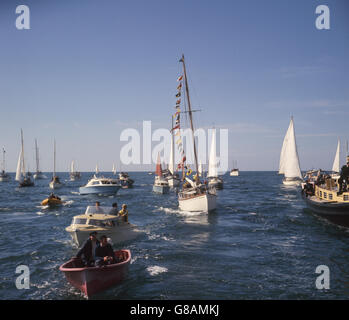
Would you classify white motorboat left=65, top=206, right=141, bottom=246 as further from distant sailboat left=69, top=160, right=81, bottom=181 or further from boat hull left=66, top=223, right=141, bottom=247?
distant sailboat left=69, top=160, right=81, bottom=181

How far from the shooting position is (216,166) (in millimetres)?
77938

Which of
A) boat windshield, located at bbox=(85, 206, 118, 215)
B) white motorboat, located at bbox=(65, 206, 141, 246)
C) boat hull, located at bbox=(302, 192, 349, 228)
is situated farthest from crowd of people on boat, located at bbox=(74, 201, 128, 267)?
boat hull, located at bbox=(302, 192, 349, 228)

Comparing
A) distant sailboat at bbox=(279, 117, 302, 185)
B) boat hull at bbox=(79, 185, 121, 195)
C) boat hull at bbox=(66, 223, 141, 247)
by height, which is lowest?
boat hull at bbox=(79, 185, 121, 195)

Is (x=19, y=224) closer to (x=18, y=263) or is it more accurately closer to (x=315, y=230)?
(x=18, y=263)

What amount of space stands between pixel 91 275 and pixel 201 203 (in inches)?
835

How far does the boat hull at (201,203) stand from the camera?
31.0 metres

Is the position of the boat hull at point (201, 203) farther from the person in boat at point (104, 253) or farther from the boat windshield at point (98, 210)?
the person in boat at point (104, 253)

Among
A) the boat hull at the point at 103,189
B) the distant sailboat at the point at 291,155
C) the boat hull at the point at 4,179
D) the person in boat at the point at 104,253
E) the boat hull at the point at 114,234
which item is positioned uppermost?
the distant sailboat at the point at 291,155

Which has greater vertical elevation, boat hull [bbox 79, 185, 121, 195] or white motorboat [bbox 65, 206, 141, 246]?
white motorboat [bbox 65, 206, 141, 246]

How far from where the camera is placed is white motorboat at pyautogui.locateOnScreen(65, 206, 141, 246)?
16.8 meters

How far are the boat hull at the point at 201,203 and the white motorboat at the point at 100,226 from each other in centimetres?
1277

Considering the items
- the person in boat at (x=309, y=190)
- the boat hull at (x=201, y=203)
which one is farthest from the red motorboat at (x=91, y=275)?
the person in boat at (x=309, y=190)
